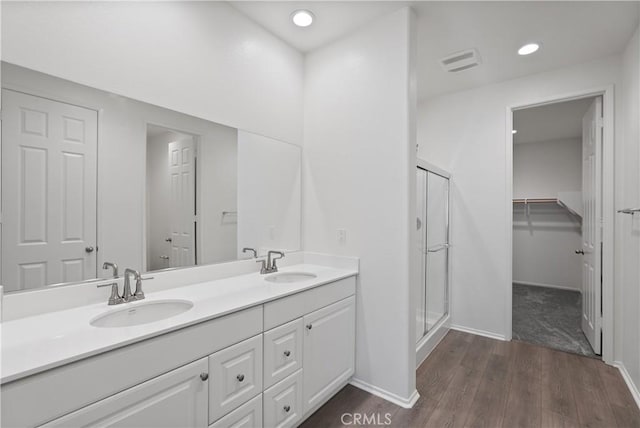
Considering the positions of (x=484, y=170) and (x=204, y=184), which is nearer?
(x=204, y=184)

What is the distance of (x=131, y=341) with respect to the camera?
100 cm

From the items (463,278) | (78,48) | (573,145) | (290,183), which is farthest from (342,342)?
(573,145)

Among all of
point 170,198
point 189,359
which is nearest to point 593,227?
point 189,359

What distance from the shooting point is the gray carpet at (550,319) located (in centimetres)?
286

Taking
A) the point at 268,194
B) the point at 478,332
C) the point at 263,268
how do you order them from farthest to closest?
the point at 478,332
the point at 268,194
the point at 263,268

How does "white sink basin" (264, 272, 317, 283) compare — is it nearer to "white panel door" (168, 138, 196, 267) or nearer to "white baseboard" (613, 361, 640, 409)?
"white panel door" (168, 138, 196, 267)

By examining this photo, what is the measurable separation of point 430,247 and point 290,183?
1.46m

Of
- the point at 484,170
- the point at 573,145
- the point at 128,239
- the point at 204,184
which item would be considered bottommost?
the point at 128,239

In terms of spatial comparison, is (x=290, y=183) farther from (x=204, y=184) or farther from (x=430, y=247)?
(x=430, y=247)

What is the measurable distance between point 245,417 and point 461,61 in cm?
304

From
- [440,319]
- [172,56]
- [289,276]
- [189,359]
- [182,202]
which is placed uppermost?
[172,56]

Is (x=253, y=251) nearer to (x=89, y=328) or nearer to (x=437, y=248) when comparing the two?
(x=89, y=328)

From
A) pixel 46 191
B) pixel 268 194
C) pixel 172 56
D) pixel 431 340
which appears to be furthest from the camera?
pixel 431 340

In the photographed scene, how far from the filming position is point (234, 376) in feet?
4.38
